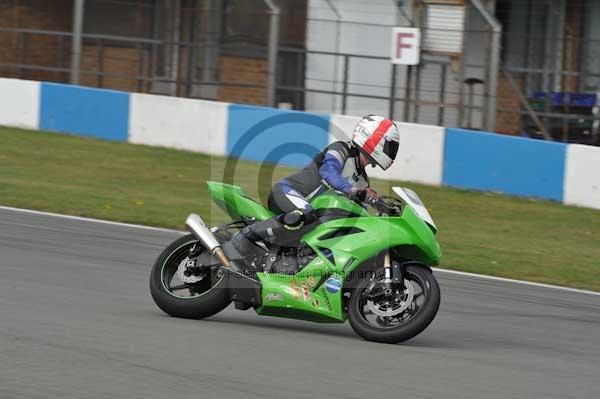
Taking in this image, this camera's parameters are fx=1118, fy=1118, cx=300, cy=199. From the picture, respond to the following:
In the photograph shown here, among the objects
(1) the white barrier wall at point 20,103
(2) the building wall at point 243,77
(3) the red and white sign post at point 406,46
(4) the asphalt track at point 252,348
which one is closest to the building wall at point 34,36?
(1) the white barrier wall at point 20,103

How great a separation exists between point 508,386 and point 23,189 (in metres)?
9.15

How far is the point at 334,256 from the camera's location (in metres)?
7.14

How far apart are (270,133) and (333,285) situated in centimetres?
1082

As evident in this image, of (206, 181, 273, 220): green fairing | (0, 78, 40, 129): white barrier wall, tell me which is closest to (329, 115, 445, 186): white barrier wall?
(0, 78, 40, 129): white barrier wall

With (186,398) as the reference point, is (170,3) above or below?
above

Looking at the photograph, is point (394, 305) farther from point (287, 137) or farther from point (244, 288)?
point (287, 137)

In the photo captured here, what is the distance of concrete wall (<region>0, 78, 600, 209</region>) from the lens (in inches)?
599

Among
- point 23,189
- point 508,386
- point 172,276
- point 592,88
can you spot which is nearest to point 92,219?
point 23,189

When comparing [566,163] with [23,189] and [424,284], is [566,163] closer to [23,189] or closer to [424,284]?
[23,189]

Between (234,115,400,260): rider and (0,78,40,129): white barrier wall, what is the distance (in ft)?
42.1

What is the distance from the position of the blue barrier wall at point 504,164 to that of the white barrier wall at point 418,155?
14 cm

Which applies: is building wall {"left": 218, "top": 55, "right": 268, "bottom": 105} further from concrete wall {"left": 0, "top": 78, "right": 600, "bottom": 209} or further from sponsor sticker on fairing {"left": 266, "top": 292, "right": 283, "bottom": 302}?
sponsor sticker on fairing {"left": 266, "top": 292, "right": 283, "bottom": 302}

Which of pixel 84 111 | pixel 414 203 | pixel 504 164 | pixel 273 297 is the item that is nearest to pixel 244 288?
pixel 273 297

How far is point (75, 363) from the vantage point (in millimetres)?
5996
